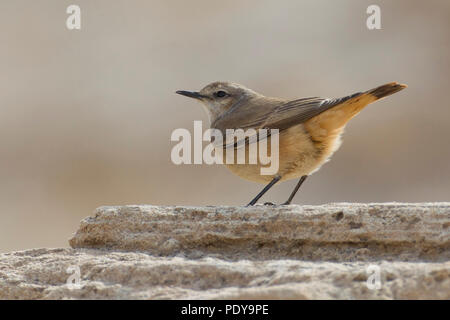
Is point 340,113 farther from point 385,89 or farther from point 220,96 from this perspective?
point 220,96

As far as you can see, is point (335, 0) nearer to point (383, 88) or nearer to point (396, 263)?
point (383, 88)

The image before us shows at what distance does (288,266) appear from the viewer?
12.6 ft

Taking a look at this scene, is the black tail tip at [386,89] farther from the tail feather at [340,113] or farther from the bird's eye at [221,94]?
the bird's eye at [221,94]

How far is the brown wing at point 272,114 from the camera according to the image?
20.0ft

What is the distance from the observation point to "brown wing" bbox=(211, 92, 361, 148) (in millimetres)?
6105

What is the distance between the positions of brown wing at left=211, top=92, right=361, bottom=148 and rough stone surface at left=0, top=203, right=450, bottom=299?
1.55m

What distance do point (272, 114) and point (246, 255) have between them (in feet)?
7.44

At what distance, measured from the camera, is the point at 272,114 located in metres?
6.45

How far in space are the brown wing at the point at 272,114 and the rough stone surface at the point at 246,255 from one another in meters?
1.55
